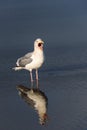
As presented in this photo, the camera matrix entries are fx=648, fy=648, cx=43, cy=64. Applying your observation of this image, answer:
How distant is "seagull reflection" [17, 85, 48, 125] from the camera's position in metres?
12.7

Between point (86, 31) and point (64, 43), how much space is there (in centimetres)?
123

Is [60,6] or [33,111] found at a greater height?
[60,6]

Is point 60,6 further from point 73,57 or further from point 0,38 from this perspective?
point 73,57

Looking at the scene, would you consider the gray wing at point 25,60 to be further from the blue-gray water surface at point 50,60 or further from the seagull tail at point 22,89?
the seagull tail at point 22,89

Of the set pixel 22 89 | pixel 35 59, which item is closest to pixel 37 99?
pixel 22 89

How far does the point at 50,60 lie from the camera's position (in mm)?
16578

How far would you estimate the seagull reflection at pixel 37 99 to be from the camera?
12.7m

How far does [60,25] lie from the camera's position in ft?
66.1

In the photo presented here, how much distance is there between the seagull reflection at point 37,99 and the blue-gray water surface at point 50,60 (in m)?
0.11

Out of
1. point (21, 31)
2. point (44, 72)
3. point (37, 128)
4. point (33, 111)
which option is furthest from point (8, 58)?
point (37, 128)

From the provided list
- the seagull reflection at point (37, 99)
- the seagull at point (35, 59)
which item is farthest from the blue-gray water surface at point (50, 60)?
the seagull at point (35, 59)

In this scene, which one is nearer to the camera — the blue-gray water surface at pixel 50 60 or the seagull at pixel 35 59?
the blue-gray water surface at pixel 50 60

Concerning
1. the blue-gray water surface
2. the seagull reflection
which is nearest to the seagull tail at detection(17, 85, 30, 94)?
the seagull reflection

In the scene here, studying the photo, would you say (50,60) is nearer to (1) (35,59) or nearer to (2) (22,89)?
(1) (35,59)
